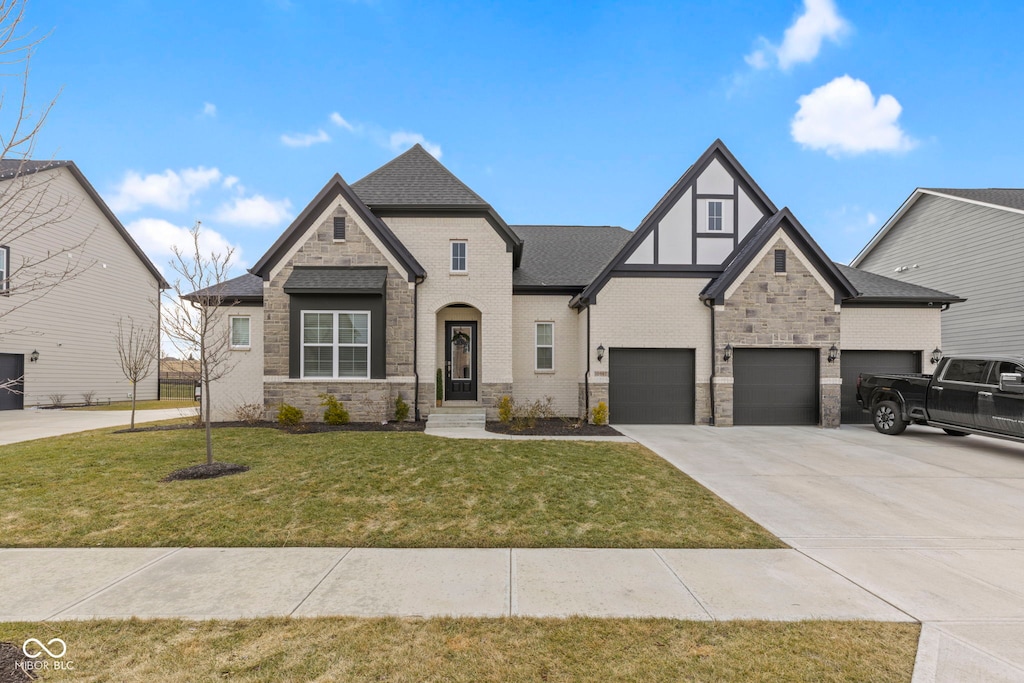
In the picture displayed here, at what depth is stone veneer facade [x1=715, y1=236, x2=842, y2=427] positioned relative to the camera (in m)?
13.5

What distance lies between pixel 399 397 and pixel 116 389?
20.0 m

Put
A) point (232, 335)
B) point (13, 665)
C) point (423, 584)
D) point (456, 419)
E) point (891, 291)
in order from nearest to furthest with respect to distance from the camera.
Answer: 1. point (13, 665)
2. point (423, 584)
3. point (456, 419)
4. point (232, 335)
5. point (891, 291)

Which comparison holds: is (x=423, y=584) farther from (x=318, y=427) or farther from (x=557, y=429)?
(x=318, y=427)

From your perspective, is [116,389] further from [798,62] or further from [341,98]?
[798,62]

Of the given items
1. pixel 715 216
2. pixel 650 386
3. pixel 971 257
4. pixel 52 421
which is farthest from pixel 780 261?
pixel 52 421

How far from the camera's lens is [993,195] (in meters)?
18.2

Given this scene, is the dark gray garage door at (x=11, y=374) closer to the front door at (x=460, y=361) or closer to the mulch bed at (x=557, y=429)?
the front door at (x=460, y=361)

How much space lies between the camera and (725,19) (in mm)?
13820

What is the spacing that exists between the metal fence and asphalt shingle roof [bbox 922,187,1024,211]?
136 ft

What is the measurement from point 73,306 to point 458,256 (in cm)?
2010

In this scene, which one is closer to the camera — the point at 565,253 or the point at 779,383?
the point at 779,383

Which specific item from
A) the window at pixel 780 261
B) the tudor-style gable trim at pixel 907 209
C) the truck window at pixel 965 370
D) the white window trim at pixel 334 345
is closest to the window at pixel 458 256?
the white window trim at pixel 334 345

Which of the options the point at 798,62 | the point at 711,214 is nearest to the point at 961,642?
the point at 711,214

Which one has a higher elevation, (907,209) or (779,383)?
(907,209)
